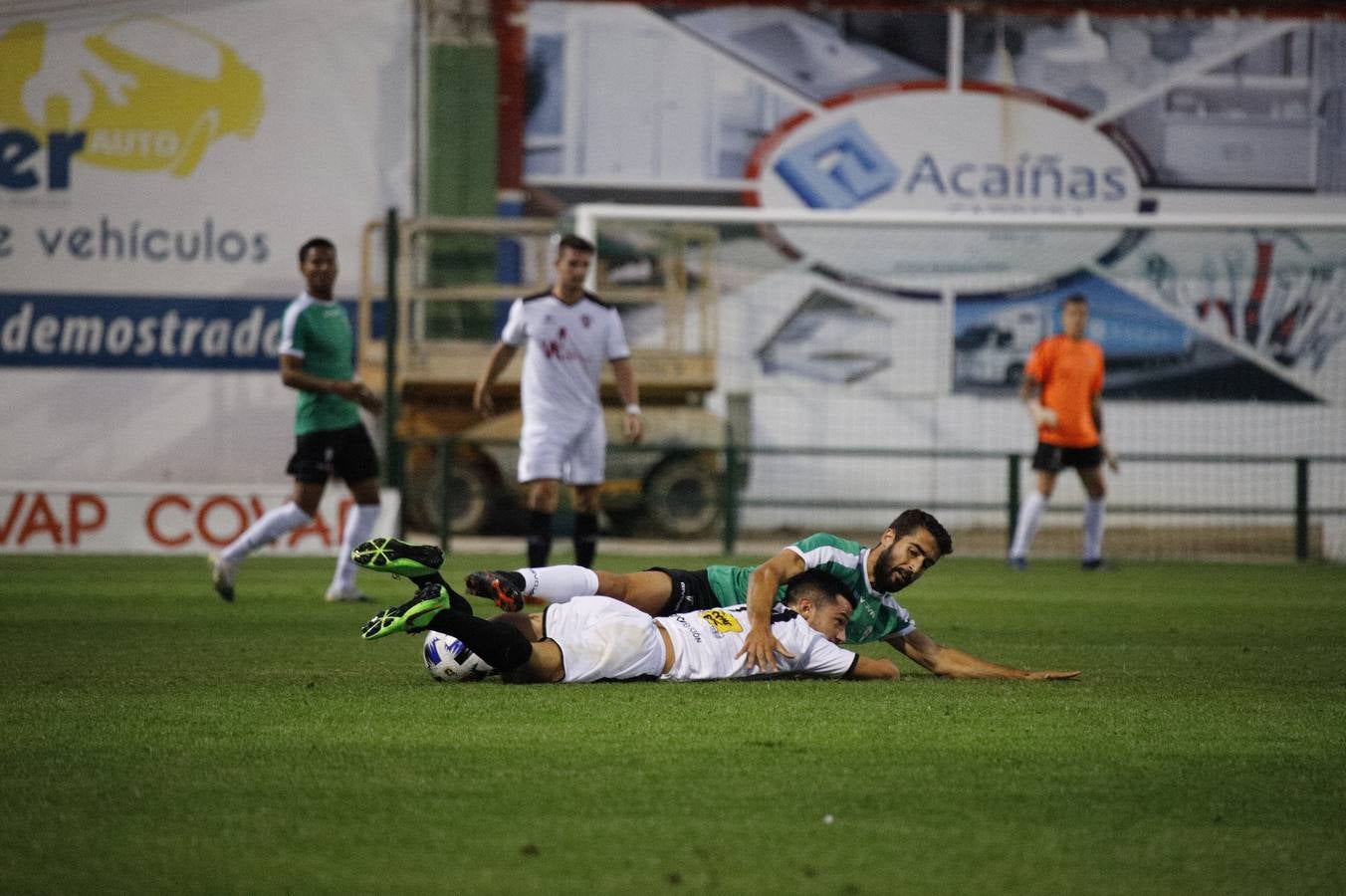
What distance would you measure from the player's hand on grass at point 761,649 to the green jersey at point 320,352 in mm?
4915

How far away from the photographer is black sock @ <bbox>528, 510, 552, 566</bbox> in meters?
11.1

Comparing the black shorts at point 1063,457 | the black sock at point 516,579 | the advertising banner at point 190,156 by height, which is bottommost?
the black sock at point 516,579

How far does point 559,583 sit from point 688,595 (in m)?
0.52

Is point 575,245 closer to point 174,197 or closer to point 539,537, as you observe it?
point 539,537

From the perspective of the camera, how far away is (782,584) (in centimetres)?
698

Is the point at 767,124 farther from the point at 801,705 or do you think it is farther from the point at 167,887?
the point at 167,887

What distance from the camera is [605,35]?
72.5 feet

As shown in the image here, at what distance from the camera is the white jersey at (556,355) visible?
1119 centimetres

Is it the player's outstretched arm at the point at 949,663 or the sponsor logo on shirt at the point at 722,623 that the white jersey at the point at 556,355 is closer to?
the player's outstretched arm at the point at 949,663

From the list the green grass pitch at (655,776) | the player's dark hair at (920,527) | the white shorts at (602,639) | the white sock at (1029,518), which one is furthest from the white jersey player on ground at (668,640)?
the white sock at (1029,518)

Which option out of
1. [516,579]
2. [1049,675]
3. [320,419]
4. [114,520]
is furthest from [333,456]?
[114,520]

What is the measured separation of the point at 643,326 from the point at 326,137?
14.7 ft

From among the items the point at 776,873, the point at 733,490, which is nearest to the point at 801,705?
the point at 776,873

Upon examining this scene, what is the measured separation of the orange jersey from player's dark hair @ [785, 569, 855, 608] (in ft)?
27.2
